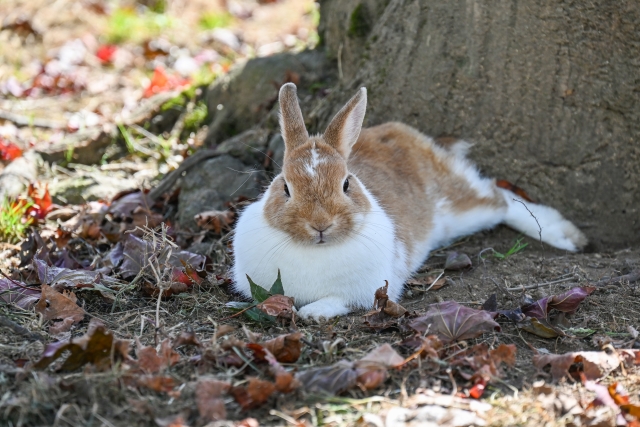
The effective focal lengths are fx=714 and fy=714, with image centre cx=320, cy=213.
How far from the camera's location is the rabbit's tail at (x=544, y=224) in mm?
4926

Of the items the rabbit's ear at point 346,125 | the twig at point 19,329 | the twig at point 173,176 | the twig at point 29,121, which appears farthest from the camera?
the twig at point 29,121

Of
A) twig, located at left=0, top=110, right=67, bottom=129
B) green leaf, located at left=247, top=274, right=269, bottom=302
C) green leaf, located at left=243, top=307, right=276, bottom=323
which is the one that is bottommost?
twig, located at left=0, top=110, right=67, bottom=129

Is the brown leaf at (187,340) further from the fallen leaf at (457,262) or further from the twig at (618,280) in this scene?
the twig at (618,280)

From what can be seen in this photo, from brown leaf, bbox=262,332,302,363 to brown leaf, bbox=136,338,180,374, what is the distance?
401 mm

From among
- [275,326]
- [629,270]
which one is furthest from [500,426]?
[629,270]

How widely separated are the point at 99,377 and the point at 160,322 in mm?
766

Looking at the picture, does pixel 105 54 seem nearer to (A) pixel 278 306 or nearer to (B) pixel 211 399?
(A) pixel 278 306

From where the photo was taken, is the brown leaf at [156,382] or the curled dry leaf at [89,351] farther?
the curled dry leaf at [89,351]

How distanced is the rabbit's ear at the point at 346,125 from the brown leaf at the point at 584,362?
1591 millimetres

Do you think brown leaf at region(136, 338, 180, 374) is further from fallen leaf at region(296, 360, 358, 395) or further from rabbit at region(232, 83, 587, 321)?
rabbit at region(232, 83, 587, 321)

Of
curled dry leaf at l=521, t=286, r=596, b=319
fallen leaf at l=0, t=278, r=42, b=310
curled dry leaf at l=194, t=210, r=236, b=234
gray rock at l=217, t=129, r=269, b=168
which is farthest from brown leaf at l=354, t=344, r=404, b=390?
gray rock at l=217, t=129, r=269, b=168

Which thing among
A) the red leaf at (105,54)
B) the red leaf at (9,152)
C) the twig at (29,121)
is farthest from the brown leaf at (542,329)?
the red leaf at (105,54)

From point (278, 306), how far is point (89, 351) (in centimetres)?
101

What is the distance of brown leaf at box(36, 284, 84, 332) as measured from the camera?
3594 millimetres
